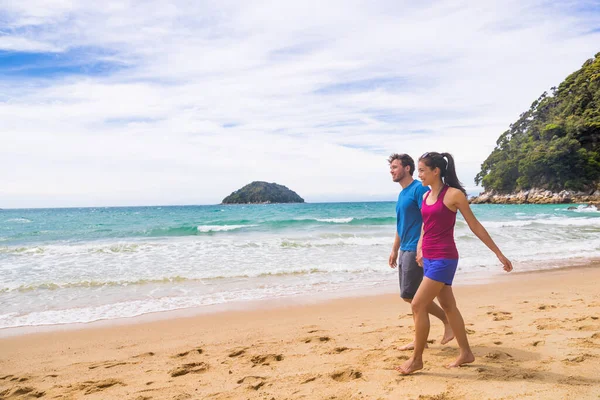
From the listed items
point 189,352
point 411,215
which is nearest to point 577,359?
point 411,215

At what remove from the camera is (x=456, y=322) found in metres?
3.50

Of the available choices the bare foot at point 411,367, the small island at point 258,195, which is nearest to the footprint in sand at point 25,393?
the bare foot at point 411,367

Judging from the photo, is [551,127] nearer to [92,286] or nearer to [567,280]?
[567,280]

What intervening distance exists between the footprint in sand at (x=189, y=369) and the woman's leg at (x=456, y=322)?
2.29 metres

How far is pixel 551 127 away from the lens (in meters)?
56.1

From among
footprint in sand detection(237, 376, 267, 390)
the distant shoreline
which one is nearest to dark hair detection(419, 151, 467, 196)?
footprint in sand detection(237, 376, 267, 390)

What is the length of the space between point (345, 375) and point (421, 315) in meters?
0.83

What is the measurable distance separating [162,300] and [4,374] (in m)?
3.17

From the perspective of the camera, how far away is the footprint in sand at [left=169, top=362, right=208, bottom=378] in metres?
3.87

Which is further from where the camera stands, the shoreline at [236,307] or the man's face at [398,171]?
the shoreline at [236,307]

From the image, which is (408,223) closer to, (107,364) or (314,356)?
(314,356)

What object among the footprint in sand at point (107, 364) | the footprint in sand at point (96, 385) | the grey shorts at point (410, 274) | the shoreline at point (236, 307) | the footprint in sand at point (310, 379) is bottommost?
the shoreline at point (236, 307)

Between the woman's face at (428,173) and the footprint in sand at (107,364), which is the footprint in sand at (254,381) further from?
the woman's face at (428,173)

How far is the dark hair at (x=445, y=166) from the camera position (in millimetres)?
3285
